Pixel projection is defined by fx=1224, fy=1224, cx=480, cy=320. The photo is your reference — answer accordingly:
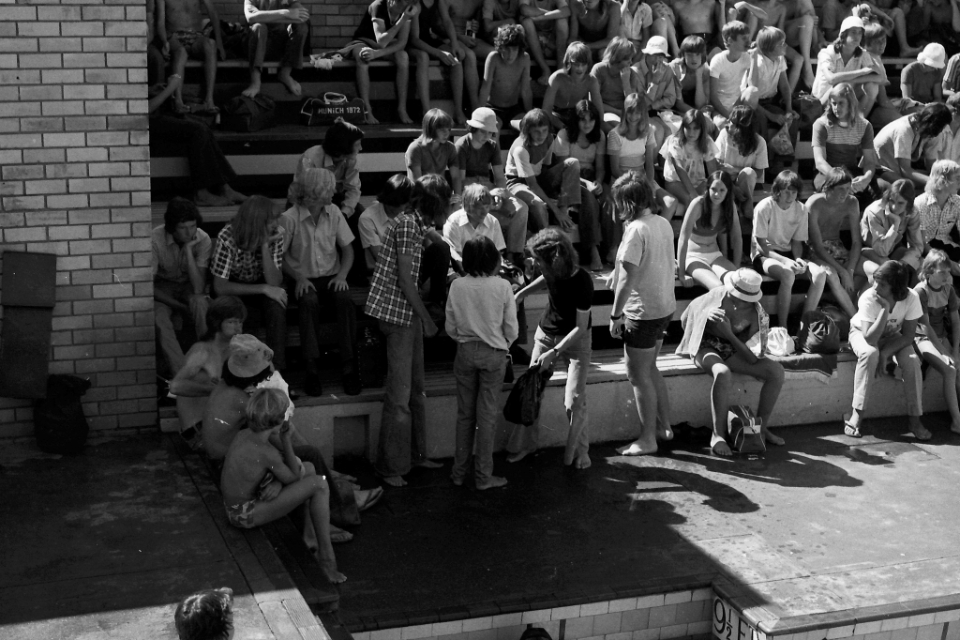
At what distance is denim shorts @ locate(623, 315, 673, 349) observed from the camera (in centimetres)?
908

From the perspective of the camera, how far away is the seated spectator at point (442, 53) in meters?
12.1

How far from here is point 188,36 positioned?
1120 centimetres

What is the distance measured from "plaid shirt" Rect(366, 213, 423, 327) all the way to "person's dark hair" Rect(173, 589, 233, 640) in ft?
11.4

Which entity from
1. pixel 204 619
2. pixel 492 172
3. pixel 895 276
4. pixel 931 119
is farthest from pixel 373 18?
pixel 204 619

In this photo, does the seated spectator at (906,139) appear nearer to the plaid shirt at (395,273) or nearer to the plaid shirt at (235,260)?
the plaid shirt at (395,273)

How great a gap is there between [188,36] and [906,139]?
7115 millimetres

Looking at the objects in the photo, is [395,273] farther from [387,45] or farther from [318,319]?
[387,45]

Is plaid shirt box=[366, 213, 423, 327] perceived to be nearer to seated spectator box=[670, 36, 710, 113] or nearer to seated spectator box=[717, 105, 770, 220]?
seated spectator box=[717, 105, 770, 220]

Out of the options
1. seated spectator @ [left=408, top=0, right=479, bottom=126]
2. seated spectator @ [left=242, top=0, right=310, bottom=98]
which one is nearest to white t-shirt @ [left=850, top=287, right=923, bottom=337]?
seated spectator @ [left=408, top=0, right=479, bottom=126]

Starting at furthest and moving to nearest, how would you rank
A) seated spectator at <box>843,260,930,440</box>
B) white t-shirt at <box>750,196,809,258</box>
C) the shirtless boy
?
the shirtless boy < white t-shirt at <box>750,196,809,258</box> < seated spectator at <box>843,260,930,440</box>

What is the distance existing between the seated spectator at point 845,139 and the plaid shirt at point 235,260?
5.96 m

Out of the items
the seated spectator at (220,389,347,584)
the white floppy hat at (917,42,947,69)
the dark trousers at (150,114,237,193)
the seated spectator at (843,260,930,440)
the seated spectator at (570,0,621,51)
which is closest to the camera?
the seated spectator at (220,389,347,584)

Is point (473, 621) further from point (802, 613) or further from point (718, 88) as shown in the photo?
point (718, 88)

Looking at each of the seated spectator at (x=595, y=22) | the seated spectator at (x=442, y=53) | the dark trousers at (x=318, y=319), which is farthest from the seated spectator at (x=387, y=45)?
the dark trousers at (x=318, y=319)
